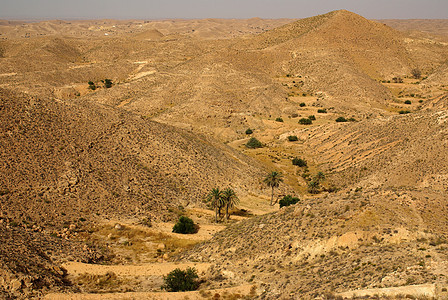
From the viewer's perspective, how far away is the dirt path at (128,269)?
21516 mm

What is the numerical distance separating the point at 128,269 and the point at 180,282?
4432mm

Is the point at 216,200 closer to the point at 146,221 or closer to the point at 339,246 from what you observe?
the point at 146,221

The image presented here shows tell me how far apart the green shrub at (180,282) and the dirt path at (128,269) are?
1468 millimetres

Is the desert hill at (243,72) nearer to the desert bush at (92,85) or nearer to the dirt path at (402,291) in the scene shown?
the desert bush at (92,85)

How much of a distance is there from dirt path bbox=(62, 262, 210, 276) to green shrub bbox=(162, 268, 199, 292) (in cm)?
147

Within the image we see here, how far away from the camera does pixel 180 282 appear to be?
769 inches

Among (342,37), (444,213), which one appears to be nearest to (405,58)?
(342,37)

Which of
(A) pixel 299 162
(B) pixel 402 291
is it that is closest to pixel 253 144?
(A) pixel 299 162

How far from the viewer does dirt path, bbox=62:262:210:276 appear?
21.5 meters

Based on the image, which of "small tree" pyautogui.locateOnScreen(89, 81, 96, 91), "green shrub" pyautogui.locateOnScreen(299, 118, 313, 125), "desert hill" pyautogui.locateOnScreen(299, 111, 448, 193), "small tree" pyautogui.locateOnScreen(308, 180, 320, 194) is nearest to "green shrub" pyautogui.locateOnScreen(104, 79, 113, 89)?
"small tree" pyautogui.locateOnScreen(89, 81, 96, 91)

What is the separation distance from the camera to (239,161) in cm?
4403

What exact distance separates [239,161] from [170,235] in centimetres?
1838

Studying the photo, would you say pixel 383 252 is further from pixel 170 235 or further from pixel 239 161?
pixel 239 161

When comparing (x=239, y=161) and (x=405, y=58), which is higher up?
(x=405, y=58)
